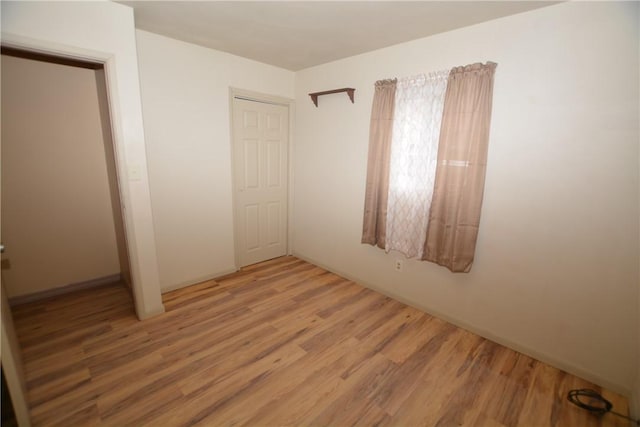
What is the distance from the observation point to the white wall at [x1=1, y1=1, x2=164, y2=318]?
1677mm

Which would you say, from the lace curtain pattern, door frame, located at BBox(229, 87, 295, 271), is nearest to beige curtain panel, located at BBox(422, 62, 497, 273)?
the lace curtain pattern

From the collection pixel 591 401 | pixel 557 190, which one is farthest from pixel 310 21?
pixel 591 401

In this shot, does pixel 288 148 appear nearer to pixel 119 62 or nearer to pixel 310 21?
pixel 310 21

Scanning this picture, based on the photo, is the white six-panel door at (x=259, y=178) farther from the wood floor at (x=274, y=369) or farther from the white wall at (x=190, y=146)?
the wood floor at (x=274, y=369)

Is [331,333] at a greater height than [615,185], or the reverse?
[615,185]

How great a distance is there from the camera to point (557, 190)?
6.01ft

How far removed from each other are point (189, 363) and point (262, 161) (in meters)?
2.27

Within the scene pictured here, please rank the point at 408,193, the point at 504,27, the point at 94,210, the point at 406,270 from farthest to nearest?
the point at 94,210, the point at 406,270, the point at 408,193, the point at 504,27

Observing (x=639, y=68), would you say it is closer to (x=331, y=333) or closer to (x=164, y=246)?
(x=331, y=333)

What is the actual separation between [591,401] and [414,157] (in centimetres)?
197

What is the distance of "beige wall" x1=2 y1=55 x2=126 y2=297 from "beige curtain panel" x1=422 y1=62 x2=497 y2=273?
9.41ft

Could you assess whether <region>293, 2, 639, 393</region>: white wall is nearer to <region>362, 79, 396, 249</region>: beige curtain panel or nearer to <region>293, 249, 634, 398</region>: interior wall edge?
<region>293, 249, 634, 398</region>: interior wall edge

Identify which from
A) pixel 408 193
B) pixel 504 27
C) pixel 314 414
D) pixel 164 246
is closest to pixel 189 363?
pixel 314 414

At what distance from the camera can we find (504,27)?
193 centimetres
